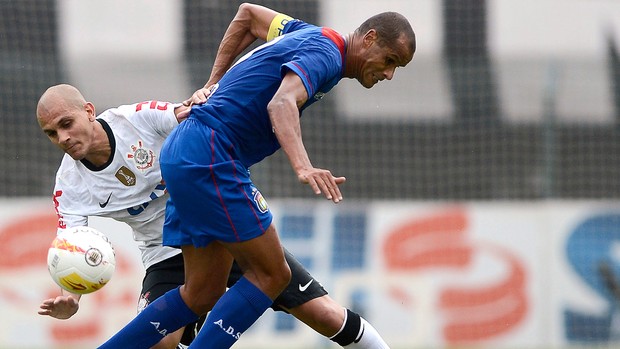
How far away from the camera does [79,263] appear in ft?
17.0

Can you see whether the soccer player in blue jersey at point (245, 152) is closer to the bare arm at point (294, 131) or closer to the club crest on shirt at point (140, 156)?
the bare arm at point (294, 131)

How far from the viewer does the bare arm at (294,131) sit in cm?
450

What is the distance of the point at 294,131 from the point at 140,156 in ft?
4.00

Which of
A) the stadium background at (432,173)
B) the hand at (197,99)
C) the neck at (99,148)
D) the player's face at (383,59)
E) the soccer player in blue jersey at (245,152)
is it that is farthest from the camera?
the stadium background at (432,173)

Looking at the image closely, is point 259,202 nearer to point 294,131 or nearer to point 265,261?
point 265,261

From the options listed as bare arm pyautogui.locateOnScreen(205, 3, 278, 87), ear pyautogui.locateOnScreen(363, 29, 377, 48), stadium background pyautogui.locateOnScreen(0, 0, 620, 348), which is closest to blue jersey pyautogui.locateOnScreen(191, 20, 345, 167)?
ear pyautogui.locateOnScreen(363, 29, 377, 48)

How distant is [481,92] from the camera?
1150cm

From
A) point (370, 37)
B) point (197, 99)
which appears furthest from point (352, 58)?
point (197, 99)

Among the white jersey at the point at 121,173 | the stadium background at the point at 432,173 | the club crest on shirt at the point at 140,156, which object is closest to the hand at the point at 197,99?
the white jersey at the point at 121,173

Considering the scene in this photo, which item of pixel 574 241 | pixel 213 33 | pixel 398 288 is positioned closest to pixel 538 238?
pixel 574 241

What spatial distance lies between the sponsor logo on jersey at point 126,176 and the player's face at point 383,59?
1.32 metres

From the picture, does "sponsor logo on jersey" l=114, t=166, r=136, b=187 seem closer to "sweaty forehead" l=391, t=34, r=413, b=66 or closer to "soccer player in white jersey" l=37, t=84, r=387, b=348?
"soccer player in white jersey" l=37, t=84, r=387, b=348

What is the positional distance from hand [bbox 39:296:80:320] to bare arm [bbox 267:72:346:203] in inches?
53.8

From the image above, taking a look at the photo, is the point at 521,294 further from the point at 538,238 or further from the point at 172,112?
the point at 172,112
